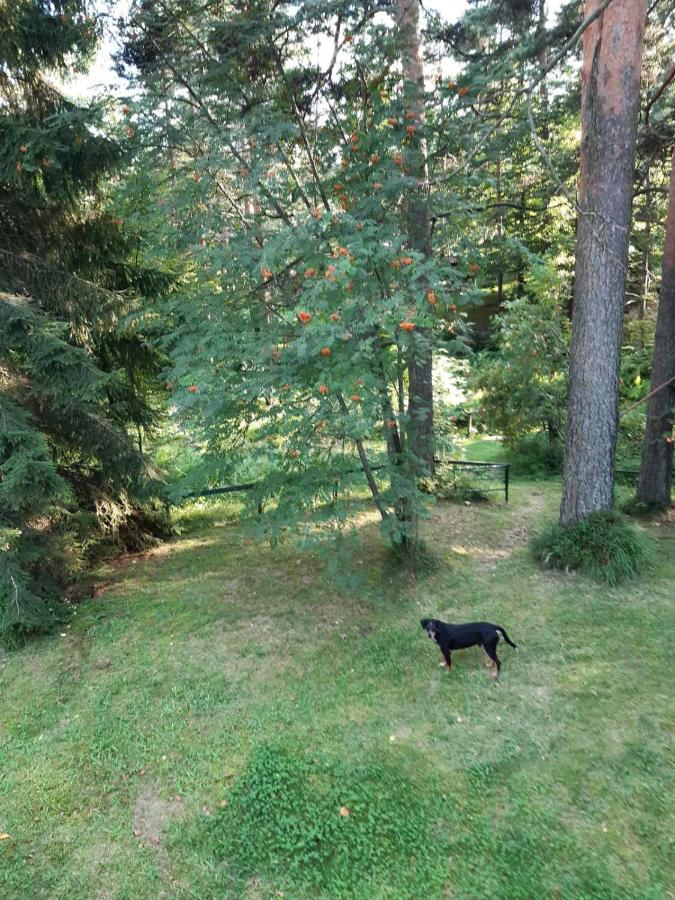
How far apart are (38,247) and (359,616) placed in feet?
18.5

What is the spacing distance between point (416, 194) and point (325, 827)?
539 cm

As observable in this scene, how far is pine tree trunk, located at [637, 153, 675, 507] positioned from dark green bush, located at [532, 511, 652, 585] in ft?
6.57

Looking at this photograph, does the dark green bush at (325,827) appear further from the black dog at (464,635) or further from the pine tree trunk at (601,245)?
the pine tree trunk at (601,245)

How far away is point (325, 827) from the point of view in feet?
10.5

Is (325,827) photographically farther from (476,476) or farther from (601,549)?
(476,476)

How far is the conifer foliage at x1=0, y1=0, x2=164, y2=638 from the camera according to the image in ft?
16.5

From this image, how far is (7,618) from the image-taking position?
5.07 m

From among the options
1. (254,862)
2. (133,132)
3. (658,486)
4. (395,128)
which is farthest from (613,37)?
(254,862)

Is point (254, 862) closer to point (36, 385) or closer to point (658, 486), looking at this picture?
point (36, 385)

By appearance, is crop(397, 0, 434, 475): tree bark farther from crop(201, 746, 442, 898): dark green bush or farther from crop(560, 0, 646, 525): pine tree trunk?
crop(201, 746, 442, 898): dark green bush

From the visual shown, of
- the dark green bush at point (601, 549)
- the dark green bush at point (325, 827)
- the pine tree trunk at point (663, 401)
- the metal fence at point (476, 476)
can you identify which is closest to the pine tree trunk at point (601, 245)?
the dark green bush at point (601, 549)

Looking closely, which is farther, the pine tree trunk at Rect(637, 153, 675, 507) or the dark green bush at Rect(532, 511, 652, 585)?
the pine tree trunk at Rect(637, 153, 675, 507)

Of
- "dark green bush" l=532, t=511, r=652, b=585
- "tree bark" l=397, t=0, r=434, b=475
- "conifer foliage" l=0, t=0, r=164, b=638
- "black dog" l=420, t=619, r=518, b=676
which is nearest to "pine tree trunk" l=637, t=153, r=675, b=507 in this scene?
"dark green bush" l=532, t=511, r=652, b=585

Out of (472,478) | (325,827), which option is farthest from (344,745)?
(472,478)
